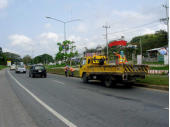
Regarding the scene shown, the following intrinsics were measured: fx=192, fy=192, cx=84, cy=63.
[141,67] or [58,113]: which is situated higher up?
[141,67]

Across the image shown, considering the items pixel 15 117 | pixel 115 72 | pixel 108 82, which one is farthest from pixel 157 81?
pixel 15 117

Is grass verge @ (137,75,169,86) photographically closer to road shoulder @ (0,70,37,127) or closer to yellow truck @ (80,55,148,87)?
yellow truck @ (80,55,148,87)

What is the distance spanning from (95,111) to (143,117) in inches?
62.1

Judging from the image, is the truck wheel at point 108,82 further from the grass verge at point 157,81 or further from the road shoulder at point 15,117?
the road shoulder at point 15,117

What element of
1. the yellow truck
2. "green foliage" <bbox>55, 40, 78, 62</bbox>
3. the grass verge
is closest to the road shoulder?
the yellow truck

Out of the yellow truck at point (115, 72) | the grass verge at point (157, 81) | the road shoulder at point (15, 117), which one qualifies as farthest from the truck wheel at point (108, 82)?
the road shoulder at point (15, 117)

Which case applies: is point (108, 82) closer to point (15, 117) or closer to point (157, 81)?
point (157, 81)

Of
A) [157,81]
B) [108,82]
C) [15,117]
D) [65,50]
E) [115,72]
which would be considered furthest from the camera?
[65,50]

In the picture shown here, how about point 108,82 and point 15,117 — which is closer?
point 15,117

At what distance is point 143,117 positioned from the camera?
18.2 ft

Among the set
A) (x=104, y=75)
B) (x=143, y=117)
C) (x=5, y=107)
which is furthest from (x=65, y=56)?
(x=143, y=117)

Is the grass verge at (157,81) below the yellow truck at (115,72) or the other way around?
below

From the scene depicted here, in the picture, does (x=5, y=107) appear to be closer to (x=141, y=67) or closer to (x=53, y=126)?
(x=53, y=126)

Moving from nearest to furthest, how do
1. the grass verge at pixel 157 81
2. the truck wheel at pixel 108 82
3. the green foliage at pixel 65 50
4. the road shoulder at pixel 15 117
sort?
the road shoulder at pixel 15 117, the grass verge at pixel 157 81, the truck wheel at pixel 108 82, the green foliage at pixel 65 50
